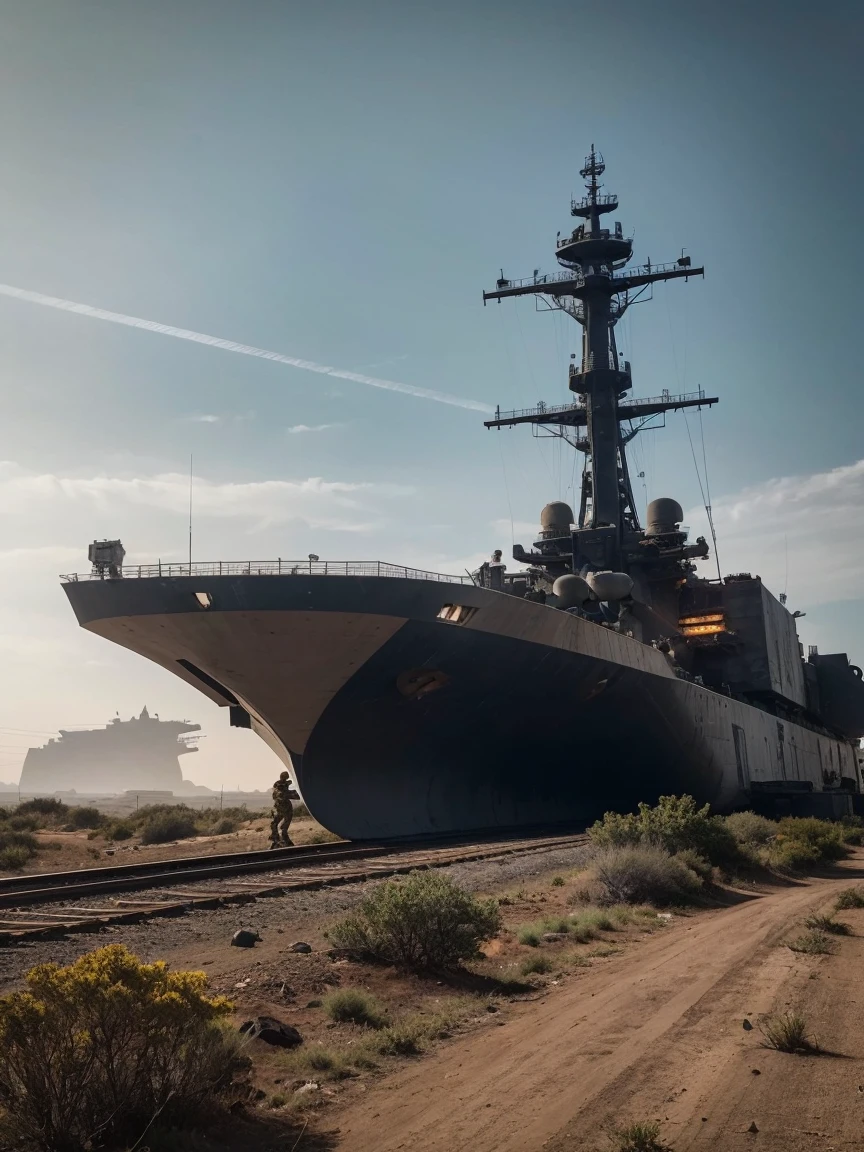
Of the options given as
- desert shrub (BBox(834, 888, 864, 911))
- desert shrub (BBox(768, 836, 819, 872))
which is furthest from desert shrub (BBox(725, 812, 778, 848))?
desert shrub (BBox(834, 888, 864, 911))

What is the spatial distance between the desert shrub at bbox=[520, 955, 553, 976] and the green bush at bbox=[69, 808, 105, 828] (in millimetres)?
28757

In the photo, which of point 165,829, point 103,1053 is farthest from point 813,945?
point 165,829

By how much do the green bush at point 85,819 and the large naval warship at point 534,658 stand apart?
15.4 metres

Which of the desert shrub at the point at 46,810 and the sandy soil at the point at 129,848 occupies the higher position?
the desert shrub at the point at 46,810

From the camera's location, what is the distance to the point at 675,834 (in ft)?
51.9

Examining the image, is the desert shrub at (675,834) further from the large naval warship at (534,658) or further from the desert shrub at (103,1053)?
the desert shrub at (103,1053)

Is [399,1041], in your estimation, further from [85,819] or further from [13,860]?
[85,819]

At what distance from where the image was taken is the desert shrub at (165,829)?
91.6 feet

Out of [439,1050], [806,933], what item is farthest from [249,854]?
[439,1050]

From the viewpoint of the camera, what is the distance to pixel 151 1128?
4406mm

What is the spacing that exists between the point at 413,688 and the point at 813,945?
11.5 metres

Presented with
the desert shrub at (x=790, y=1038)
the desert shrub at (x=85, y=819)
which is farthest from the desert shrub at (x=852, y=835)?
the desert shrub at (x=85, y=819)

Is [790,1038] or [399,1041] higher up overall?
[790,1038]

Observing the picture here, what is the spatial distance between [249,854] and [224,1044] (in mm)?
12545
